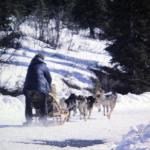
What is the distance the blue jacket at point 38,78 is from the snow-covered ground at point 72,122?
1.21 metres

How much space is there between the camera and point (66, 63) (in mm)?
40531

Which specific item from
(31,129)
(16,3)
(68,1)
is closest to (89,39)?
(68,1)

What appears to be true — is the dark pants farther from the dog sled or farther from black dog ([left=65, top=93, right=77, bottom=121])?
black dog ([left=65, top=93, right=77, bottom=121])

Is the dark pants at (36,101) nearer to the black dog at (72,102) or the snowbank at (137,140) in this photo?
the black dog at (72,102)

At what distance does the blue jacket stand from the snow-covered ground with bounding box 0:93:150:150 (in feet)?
3.86

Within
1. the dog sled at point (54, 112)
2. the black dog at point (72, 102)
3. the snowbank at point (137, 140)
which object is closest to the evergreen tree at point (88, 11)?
the black dog at point (72, 102)

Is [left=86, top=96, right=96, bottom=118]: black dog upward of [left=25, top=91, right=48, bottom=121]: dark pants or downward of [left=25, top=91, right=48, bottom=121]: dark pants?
downward

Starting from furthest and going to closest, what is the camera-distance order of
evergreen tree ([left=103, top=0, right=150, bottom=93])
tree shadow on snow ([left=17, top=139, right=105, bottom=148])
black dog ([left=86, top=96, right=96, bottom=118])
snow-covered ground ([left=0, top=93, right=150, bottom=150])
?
evergreen tree ([left=103, top=0, right=150, bottom=93]) < black dog ([left=86, top=96, right=96, bottom=118]) < tree shadow on snow ([left=17, top=139, right=105, bottom=148]) < snow-covered ground ([left=0, top=93, right=150, bottom=150])

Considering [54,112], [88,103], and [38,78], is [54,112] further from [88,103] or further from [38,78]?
[88,103]

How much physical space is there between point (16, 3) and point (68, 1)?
574 inches

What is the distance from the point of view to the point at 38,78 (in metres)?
16.8

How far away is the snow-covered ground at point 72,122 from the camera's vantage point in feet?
39.3

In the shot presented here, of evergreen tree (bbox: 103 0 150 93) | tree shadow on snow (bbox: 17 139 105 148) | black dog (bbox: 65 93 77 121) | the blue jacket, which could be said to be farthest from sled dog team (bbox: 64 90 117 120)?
evergreen tree (bbox: 103 0 150 93)

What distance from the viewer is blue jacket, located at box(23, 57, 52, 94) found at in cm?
1683
